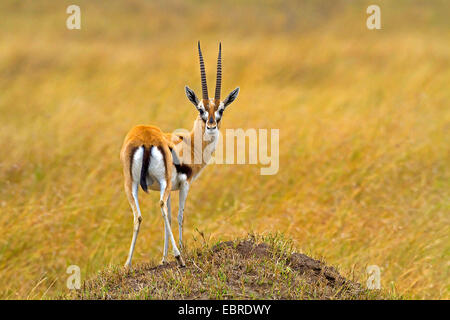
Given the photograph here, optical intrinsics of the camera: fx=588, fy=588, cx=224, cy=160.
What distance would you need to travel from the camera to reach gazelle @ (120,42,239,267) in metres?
5.71

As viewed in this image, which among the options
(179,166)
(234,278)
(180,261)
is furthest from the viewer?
(179,166)

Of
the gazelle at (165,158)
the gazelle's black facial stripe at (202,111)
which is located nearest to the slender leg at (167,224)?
the gazelle at (165,158)

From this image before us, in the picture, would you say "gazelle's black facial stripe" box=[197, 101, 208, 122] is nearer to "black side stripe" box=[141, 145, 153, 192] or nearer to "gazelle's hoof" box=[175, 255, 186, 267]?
"black side stripe" box=[141, 145, 153, 192]

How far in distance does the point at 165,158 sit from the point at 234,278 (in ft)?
4.40

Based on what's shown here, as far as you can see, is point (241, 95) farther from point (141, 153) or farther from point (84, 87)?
point (141, 153)

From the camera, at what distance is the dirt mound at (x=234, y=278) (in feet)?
17.4

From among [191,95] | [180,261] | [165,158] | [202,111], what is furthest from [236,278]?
[191,95]

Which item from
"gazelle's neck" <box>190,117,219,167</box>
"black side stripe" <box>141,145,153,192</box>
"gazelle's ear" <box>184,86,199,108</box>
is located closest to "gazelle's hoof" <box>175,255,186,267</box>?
"black side stripe" <box>141,145,153,192</box>

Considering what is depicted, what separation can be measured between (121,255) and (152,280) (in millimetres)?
4343

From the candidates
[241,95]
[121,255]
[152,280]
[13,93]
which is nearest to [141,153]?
[152,280]

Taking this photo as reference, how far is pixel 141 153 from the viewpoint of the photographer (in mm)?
5707

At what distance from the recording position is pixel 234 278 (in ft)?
18.1

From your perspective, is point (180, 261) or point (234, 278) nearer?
point (234, 278)

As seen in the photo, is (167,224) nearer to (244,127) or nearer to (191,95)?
(191,95)
